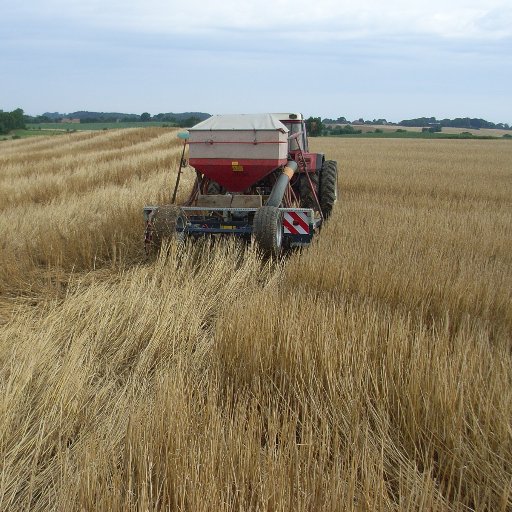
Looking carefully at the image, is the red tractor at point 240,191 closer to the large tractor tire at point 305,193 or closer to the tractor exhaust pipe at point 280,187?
the tractor exhaust pipe at point 280,187

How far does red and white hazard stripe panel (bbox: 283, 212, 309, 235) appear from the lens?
6.59 meters

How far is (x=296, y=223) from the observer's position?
6621 mm

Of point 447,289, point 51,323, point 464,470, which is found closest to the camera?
point 464,470

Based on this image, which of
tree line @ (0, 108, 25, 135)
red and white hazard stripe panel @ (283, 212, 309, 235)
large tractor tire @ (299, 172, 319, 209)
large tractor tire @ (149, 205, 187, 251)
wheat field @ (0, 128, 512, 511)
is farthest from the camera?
tree line @ (0, 108, 25, 135)

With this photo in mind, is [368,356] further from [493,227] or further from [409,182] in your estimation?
[409,182]

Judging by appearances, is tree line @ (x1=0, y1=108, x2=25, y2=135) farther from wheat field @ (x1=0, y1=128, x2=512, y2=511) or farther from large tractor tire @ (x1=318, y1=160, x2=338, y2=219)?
wheat field @ (x1=0, y1=128, x2=512, y2=511)

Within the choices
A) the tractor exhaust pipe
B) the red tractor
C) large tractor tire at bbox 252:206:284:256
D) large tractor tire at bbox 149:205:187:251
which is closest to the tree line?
the red tractor

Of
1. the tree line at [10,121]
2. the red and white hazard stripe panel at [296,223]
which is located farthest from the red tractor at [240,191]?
the tree line at [10,121]

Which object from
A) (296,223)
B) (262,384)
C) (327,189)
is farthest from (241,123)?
(262,384)

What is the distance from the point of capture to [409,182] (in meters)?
14.2

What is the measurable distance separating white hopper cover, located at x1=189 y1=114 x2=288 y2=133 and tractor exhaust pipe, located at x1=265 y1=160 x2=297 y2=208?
0.54 meters

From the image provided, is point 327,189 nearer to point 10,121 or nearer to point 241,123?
point 241,123

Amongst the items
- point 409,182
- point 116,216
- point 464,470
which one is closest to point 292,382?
point 464,470

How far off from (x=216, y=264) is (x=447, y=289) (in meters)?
2.24
